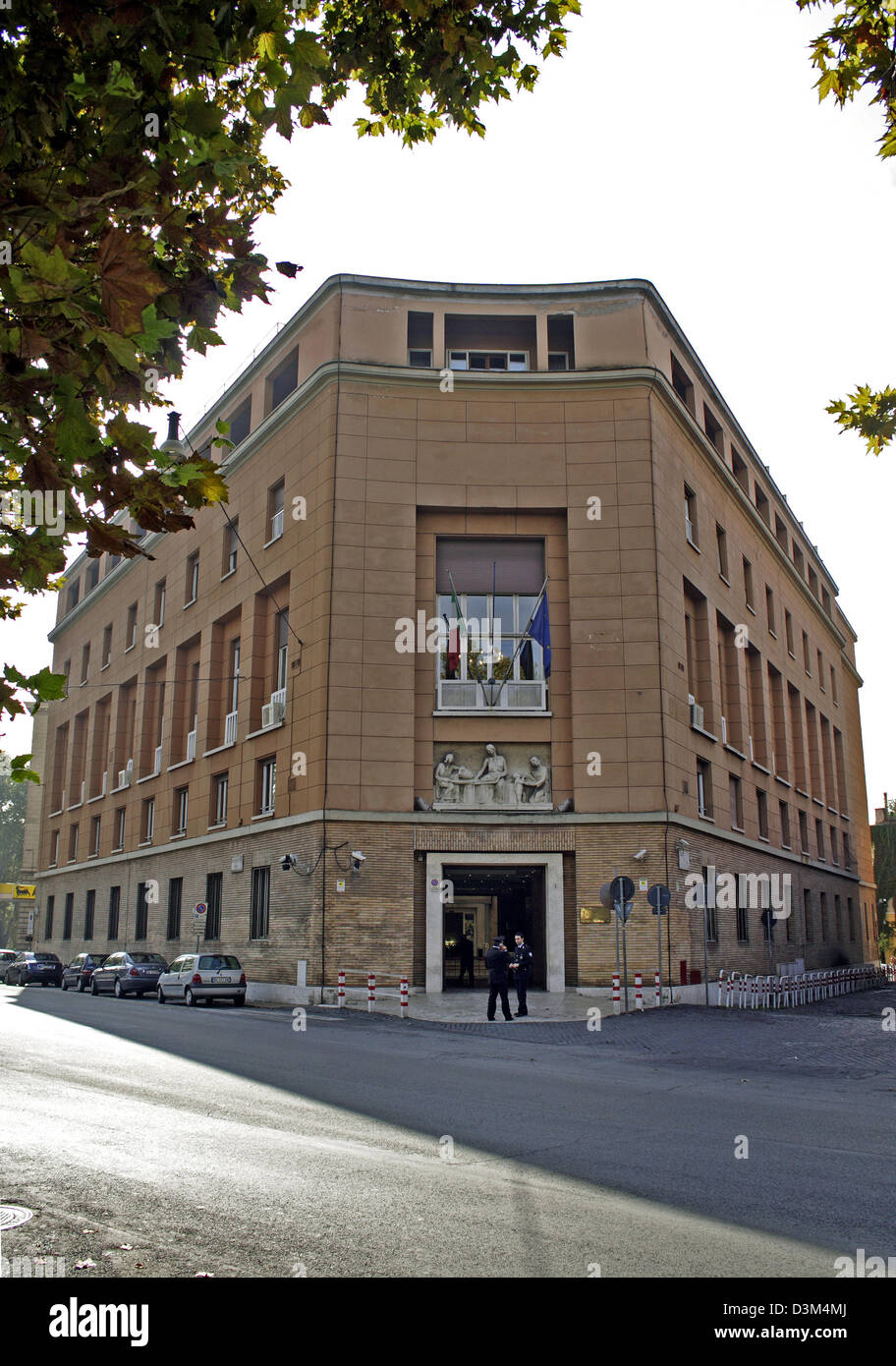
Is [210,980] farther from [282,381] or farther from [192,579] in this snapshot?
[282,381]

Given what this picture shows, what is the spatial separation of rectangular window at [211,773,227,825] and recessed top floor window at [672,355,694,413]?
703 inches

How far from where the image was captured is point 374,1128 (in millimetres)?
8172

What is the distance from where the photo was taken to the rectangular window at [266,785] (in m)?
28.8

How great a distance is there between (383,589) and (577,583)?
4.83 metres

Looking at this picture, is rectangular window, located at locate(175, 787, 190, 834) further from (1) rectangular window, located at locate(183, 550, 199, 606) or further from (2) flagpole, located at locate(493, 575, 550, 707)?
(2) flagpole, located at locate(493, 575, 550, 707)

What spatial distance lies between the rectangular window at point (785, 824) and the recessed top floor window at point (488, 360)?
754 inches

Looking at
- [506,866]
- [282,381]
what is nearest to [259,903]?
Result: [506,866]

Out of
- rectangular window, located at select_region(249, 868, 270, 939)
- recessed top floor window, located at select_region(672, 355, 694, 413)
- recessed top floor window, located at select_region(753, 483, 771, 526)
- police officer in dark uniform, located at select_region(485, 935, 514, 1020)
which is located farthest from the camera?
recessed top floor window, located at select_region(753, 483, 771, 526)

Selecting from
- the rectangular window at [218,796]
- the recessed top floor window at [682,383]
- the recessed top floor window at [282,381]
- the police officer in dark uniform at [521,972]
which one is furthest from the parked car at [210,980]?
the recessed top floor window at [682,383]

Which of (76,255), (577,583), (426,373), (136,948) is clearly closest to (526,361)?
(426,373)

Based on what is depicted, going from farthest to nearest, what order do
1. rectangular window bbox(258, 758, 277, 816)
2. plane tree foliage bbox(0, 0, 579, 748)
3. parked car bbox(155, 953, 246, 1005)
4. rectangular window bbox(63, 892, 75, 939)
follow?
rectangular window bbox(63, 892, 75, 939) → rectangular window bbox(258, 758, 277, 816) → parked car bbox(155, 953, 246, 1005) → plane tree foliage bbox(0, 0, 579, 748)

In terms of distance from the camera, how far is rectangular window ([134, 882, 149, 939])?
124 ft

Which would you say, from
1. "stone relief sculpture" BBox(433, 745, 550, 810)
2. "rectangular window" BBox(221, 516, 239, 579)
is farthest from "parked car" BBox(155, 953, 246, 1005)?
"rectangular window" BBox(221, 516, 239, 579)
